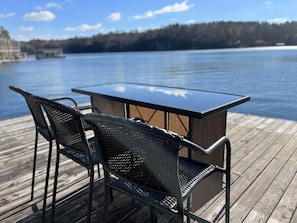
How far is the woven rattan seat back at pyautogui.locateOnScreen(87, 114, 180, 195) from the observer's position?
796 mm

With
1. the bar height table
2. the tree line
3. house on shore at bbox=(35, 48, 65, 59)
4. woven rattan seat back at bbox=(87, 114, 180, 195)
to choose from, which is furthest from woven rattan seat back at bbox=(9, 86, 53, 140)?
house on shore at bbox=(35, 48, 65, 59)

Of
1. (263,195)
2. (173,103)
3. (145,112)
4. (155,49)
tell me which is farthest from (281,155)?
(155,49)

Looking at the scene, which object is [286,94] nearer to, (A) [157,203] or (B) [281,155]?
(B) [281,155]

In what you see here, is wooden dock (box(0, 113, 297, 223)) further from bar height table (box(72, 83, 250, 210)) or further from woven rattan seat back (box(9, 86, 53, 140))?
woven rattan seat back (box(9, 86, 53, 140))

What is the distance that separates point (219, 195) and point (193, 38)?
141ft

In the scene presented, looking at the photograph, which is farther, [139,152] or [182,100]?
[182,100]

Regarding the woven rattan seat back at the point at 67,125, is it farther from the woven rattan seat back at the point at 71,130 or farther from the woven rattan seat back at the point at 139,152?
the woven rattan seat back at the point at 139,152

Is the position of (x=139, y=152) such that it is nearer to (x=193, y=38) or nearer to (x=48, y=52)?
(x=193, y=38)

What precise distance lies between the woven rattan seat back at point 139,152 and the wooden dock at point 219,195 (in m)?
0.71

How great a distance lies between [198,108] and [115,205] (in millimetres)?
895

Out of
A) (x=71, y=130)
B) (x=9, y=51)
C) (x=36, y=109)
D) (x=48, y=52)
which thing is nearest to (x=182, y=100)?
(x=71, y=130)

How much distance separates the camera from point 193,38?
42375 mm

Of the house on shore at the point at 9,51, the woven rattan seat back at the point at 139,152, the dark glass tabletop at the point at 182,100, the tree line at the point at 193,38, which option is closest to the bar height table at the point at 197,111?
the dark glass tabletop at the point at 182,100

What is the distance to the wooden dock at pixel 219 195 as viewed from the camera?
5.25ft
